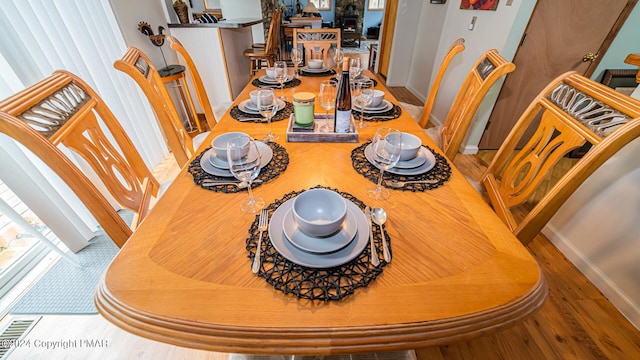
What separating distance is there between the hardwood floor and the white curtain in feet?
1.86

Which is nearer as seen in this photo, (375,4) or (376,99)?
(376,99)

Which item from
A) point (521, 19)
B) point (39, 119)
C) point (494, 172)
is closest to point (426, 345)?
point (494, 172)

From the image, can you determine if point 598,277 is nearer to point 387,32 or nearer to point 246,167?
point 246,167

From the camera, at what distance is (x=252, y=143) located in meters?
0.82

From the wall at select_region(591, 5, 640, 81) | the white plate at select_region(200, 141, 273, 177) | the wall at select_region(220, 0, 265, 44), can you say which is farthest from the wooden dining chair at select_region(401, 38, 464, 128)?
the wall at select_region(220, 0, 265, 44)

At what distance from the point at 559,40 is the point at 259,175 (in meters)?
2.55

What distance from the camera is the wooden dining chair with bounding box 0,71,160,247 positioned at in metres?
0.62

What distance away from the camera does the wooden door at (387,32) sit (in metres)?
4.19

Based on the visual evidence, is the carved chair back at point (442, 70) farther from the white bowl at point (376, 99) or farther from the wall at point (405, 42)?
the wall at point (405, 42)

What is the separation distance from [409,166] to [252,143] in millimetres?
534

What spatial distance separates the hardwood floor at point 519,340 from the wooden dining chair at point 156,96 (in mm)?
874

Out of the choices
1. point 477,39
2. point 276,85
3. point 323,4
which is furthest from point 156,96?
point 323,4

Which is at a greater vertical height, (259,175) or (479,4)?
(479,4)

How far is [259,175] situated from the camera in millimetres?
846
